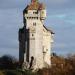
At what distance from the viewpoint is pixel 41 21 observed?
12862 centimetres

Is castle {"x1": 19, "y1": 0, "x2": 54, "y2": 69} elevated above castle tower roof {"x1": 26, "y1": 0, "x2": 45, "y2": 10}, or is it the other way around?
castle tower roof {"x1": 26, "y1": 0, "x2": 45, "y2": 10}

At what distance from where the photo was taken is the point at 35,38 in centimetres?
12581

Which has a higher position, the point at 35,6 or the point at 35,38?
the point at 35,6

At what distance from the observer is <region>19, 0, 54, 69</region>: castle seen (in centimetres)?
12475

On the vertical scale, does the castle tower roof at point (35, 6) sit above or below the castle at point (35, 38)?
above

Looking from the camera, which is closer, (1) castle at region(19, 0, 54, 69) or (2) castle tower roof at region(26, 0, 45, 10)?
(1) castle at region(19, 0, 54, 69)

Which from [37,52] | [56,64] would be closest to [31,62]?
[37,52]

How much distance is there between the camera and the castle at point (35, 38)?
12475cm

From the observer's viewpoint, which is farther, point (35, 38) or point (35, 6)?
point (35, 6)

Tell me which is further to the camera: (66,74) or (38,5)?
(38,5)

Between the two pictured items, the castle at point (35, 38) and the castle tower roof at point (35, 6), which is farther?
the castle tower roof at point (35, 6)

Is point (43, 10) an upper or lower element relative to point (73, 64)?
upper

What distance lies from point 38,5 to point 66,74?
75.0 feet

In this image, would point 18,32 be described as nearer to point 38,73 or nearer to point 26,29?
point 26,29
